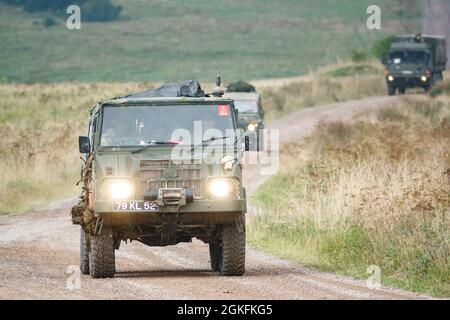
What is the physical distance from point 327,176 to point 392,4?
99139 mm

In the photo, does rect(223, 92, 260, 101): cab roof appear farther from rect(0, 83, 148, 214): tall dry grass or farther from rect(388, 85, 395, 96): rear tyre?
rect(388, 85, 395, 96): rear tyre

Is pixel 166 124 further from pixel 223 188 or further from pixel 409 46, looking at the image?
pixel 409 46

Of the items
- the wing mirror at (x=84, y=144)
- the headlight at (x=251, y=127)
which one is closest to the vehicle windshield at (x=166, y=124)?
the wing mirror at (x=84, y=144)

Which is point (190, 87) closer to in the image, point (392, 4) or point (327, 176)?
point (327, 176)

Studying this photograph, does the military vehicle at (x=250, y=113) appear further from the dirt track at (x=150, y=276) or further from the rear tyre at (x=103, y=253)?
the rear tyre at (x=103, y=253)

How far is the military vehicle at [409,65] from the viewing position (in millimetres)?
61656

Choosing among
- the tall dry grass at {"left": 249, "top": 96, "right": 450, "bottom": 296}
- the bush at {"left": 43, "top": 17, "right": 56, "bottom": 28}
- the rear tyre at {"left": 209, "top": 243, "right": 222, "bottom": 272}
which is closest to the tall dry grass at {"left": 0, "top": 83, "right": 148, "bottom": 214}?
the tall dry grass at {"left": 249, "top": 96, "right": 450, "bottom": 296}

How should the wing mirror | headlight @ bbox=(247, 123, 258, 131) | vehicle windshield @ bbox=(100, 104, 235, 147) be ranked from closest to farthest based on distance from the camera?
1. the wing mirror
2. vehicle windshield @ bbox=(100, 104, 235, 147)
3. headlight @ bbox=(247, 123, 258, 131)

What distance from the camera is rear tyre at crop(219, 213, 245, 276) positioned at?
16047 millimetres

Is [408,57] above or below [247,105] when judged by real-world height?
above

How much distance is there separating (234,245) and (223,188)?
2.42ft

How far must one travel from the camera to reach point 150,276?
1639cm

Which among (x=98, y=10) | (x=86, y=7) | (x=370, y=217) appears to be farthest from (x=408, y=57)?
(x=98, y=10)

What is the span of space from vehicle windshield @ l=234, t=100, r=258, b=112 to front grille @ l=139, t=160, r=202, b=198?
23514 millimetres
